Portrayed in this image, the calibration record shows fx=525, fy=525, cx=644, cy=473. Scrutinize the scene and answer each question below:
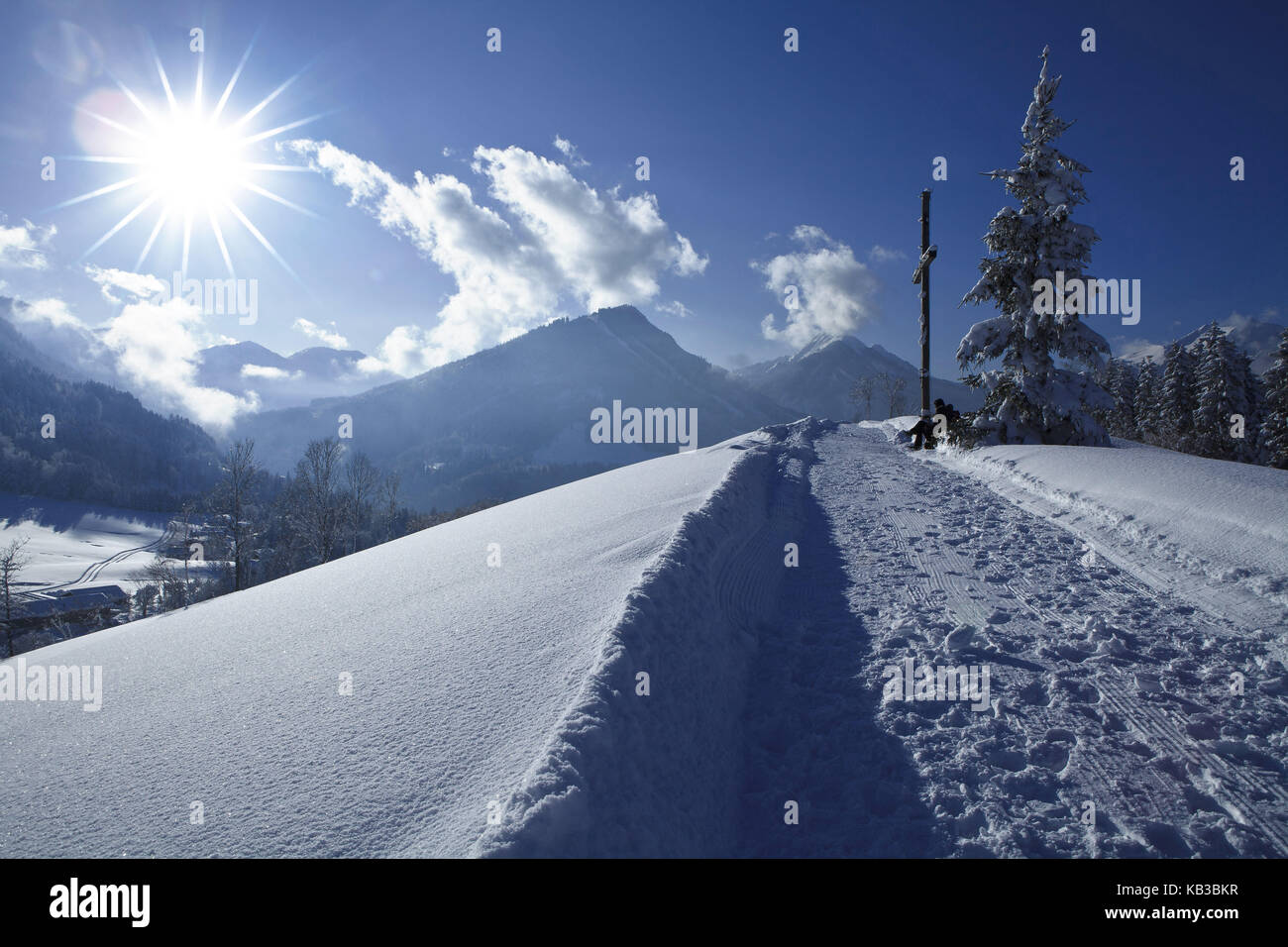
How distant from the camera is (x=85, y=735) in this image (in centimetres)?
387

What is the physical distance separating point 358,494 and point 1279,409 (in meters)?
61.2

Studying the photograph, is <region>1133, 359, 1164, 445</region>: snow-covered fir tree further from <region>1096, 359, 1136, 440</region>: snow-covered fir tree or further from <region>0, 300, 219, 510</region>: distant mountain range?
<region>0, 300, 219, 510</region>: distant mountain range

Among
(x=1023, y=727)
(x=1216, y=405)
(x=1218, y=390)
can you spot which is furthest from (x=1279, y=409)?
(x=1023, y=727)

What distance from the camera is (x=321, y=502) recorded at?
3703cm

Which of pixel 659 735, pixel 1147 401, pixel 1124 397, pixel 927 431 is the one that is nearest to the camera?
pixel 659 735

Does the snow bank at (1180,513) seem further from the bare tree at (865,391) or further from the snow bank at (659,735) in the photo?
the bare tree at (865,391)

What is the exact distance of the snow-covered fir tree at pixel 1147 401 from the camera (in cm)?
4653

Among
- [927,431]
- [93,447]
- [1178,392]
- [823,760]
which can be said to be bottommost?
[823,760]

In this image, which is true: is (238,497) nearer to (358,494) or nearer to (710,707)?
(358,494)

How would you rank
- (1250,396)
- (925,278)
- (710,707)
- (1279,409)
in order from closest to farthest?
(710,707) < (925,278) < (1279,409) < (1250,396)

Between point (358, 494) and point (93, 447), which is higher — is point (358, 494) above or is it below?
below

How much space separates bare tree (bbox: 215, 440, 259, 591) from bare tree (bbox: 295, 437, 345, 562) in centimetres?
308
